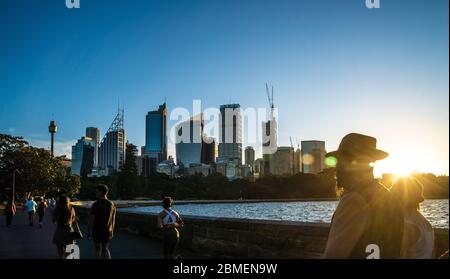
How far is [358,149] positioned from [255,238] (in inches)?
261

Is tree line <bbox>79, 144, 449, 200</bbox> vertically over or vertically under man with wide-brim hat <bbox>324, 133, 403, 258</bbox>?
under

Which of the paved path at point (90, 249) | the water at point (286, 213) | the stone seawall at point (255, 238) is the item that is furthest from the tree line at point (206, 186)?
the stone seawall at point (255, 238)

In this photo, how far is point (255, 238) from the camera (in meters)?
8.84

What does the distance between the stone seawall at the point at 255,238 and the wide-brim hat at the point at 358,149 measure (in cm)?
377

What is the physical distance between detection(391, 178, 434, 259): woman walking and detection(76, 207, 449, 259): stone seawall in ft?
5.97

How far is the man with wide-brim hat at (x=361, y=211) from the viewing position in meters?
2.27

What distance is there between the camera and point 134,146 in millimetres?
128250

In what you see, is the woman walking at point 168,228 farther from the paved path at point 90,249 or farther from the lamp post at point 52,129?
the lamp post at point 52,129

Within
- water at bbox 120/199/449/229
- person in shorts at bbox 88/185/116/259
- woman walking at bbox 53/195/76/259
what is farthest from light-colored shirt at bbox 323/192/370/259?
water at bbox 120/199/449/229

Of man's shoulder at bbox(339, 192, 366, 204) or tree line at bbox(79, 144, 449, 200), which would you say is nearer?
man's shoulder at bbox(339, 192, 366, 204)

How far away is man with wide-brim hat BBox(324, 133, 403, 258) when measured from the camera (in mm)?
2266

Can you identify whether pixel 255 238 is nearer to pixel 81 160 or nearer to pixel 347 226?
pixel 347 226

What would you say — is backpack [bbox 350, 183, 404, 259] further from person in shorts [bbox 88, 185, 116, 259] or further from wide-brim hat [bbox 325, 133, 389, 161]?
person in shorts [bbox 88, 185, 116, 259]
